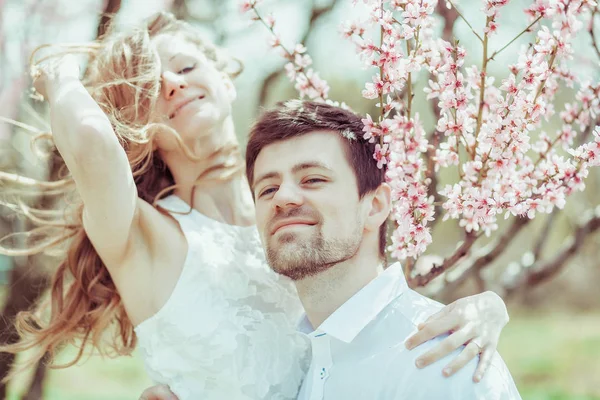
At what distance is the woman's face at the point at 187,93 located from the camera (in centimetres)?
226

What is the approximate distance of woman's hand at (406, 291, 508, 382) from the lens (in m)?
1.65

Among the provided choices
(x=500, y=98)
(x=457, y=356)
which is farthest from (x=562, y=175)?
(x=457, y=356)

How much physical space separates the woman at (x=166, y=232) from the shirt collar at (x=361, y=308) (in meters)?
0.18

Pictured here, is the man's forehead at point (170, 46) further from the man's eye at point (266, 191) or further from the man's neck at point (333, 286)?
the man's neck at point (333, 286)

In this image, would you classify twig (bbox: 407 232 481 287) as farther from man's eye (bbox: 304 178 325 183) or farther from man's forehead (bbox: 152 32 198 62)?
man's forehead (bbox: 152 32 198 62)

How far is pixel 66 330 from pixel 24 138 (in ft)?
5.80

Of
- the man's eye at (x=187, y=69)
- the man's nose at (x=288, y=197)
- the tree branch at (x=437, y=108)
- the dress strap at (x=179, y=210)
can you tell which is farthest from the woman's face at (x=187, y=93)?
the tree branch at (x=437, y=108)

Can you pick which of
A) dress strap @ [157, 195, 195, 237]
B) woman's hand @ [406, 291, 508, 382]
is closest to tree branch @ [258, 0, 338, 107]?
dress strap @ [157, 195, 195, 237]

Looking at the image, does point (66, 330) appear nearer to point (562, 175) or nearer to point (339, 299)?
point (339, 299)

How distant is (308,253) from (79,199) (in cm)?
86

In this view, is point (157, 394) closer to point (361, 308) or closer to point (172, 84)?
point (361, 308)

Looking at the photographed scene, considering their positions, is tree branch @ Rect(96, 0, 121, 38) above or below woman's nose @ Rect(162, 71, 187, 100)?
above

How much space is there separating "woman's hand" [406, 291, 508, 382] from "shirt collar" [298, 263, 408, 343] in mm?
150

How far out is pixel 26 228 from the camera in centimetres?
317
